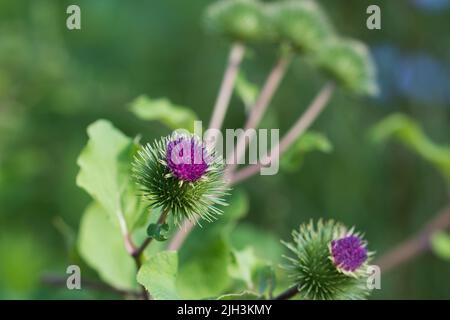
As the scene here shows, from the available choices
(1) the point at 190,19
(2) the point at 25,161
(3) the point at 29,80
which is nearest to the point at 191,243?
(2) the point at 25,161

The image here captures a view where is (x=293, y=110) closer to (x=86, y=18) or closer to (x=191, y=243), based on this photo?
(x=86, y=18)

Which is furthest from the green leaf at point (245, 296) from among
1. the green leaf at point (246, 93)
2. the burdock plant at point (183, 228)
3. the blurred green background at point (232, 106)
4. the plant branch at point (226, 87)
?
the blurred green background at point (232, 106)

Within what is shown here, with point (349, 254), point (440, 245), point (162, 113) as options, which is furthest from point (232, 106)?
point (349, 254)

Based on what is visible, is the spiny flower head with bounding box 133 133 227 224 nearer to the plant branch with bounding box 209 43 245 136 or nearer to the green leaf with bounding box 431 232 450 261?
the plant branch with bounding box 209 43 245 136

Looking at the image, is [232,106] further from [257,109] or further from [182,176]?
[182,176]

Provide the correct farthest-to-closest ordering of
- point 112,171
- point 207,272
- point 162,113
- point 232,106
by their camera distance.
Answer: point 232,106 < point 162,113 < point 207,272 < point 112,171

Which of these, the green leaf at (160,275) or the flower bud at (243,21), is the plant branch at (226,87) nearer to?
the flower bud at (243,21)

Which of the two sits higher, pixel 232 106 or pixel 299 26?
pixel 232 106
